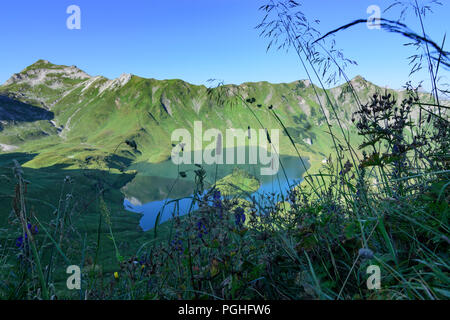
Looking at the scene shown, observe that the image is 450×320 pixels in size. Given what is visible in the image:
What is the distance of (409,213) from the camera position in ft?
5.65

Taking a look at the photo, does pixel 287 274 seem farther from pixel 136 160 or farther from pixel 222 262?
pixel 136 160

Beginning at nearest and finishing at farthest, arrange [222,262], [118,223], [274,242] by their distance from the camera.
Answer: [222,262] < [274,242] < [118,223]

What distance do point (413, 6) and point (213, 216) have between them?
10.1ft

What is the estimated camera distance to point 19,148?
16162cm

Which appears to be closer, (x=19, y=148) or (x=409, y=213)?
(x=409, y=213)
